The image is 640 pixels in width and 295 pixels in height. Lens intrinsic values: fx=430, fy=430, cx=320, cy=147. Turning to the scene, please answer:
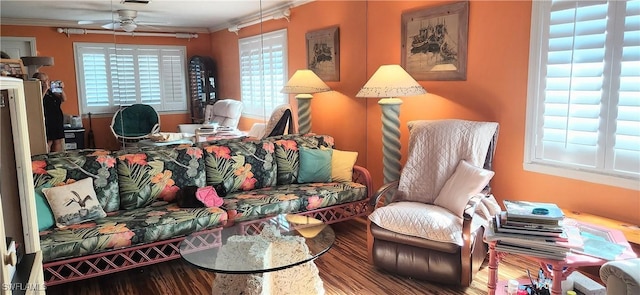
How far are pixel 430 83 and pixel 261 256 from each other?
2.39m

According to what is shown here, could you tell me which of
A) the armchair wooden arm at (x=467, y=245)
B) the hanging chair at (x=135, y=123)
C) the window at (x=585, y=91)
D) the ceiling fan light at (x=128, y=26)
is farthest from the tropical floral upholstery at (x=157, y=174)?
the window at (x=585, y=91)

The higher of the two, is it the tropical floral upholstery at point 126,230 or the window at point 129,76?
the window at point 129,76

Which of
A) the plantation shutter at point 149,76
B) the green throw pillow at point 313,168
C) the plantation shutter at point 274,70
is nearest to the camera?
the plantation shutter at point 149,76

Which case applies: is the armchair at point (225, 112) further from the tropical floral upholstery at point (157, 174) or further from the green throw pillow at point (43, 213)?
the green throw pillow at point (43, 213)

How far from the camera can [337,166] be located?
3994mm

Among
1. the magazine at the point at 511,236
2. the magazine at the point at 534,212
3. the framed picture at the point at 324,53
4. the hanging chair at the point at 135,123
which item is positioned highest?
the framed picture at the point at 324,53

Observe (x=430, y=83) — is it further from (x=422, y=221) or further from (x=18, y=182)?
(x=18, y=182)

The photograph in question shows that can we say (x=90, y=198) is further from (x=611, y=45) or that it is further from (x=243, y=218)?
(x=611, y=45)

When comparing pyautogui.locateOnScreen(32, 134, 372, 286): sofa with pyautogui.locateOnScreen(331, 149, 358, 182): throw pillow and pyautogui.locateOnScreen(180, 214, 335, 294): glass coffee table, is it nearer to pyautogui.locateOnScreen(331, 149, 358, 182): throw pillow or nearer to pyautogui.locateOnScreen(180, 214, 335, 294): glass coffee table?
pyautogui.locateOnScreen(331, 149, 358, 182): throw pillow

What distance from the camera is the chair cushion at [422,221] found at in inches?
105

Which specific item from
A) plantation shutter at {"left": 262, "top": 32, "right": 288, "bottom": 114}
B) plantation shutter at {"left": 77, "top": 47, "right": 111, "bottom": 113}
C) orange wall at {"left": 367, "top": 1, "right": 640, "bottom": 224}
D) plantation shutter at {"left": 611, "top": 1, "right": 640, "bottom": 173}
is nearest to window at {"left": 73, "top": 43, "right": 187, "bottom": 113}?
plantation shutter at {"left": 77, "top": 47, "right": 111, "bottom": 113}

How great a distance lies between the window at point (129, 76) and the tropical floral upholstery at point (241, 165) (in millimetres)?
542

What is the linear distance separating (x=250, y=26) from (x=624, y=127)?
123 inches

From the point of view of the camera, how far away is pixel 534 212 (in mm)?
2238
